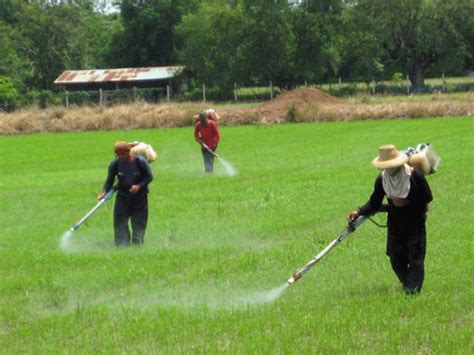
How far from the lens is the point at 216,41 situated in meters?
81.1

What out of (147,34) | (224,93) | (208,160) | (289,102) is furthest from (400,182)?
(147,34)

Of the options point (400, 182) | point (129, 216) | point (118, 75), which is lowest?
point (118, 75)

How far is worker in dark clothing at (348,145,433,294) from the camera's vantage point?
9312 millimetres

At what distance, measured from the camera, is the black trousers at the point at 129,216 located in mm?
13570

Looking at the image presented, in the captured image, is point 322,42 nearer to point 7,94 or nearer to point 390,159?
point 7,94

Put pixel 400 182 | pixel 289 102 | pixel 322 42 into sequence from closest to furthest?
pixel 400 182
pixel 289 102
pixel 322 42

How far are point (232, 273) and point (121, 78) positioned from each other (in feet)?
261

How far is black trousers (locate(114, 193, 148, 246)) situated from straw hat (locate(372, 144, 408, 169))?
5.19 m

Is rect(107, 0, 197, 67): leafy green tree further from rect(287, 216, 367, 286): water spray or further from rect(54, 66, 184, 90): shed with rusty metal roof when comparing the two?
rect(287, 216, 367, 286): water spray

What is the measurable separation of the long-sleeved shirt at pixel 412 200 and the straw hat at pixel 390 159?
278 millimetres

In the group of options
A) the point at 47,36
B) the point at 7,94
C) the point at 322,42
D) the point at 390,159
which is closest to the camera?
the point at 390,159

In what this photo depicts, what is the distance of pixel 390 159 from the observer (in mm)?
9227

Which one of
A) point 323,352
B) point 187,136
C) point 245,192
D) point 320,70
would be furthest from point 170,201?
point 320,70

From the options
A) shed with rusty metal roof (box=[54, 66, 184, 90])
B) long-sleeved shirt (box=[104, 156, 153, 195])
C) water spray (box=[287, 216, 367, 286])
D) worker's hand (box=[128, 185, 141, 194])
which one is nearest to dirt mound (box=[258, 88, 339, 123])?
shed with rusty metal roof (box=[54, 66, 184, 90])
